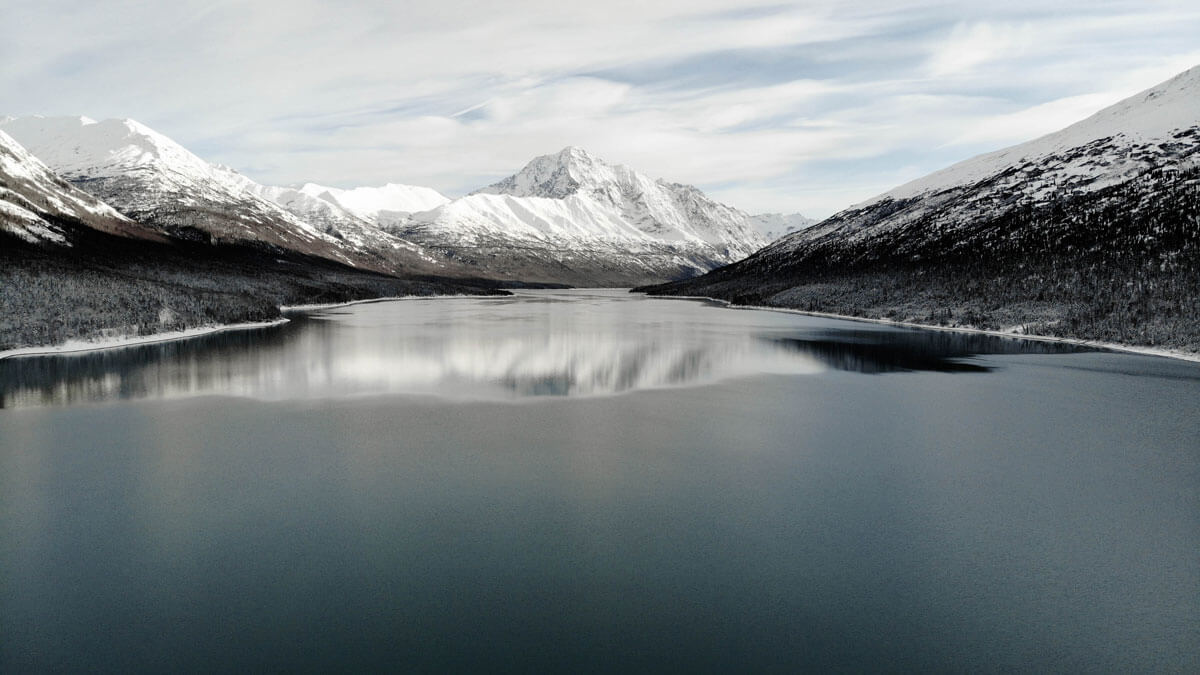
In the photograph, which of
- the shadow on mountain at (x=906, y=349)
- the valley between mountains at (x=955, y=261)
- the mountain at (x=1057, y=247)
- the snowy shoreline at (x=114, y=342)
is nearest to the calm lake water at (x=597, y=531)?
the shadow on mountain at (x=906, y=349)

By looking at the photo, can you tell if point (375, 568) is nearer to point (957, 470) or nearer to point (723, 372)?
point (957, 470)

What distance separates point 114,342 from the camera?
191 feet

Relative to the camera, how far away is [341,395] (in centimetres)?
3297

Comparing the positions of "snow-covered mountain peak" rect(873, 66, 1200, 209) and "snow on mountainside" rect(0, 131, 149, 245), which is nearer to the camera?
"snow on mountainside" rect(0, 131, 149, 245)

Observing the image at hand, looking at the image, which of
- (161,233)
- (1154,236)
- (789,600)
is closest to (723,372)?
(789,600)

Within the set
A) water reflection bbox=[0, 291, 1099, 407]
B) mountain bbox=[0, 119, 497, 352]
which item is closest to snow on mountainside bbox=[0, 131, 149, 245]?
mountain bbox=[0, 119, 497, 352]

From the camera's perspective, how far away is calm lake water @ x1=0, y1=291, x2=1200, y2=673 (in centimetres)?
1064

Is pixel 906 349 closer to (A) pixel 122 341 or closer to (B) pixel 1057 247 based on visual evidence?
(A) pixel 122 341

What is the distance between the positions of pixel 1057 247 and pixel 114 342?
12929cm

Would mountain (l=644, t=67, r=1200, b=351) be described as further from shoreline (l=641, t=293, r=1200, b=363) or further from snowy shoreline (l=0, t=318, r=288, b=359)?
snowy shoreline (l=0, t=318, r=288, b=359)

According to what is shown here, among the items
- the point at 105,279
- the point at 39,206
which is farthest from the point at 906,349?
the point at 39,206

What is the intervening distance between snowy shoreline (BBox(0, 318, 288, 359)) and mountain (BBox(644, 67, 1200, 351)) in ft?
282

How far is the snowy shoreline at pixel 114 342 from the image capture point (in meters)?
51.2

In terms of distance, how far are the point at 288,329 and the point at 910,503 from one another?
240 ft
